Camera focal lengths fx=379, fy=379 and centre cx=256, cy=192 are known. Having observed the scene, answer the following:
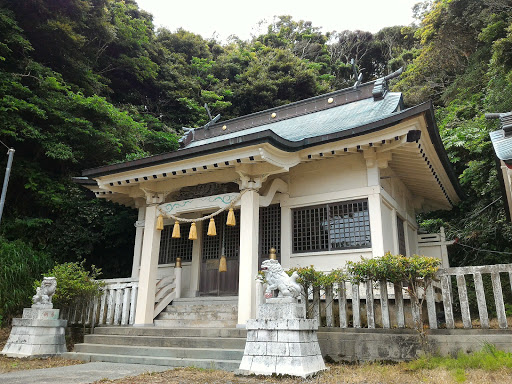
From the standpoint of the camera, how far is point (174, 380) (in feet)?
17.4

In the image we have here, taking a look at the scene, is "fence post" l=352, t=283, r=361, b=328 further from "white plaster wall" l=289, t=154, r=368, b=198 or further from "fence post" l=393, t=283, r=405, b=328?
"white plaster wall" l=289, t=154, r=368, b=198

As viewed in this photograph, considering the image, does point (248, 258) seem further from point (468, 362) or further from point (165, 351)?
point (468, 362)

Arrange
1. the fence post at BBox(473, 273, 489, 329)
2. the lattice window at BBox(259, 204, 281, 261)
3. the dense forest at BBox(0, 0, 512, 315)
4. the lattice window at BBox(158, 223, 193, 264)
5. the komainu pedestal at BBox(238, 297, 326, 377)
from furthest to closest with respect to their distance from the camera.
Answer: the dense forest at BBox(0, 0, 512, 315) < the lattice window at BBox(158, 223, 193, 264) < the lattice window at BBox(259, 204, 281, 261) < the fence post at BBox(473, 273, 489, 329) < the komainu pedestal at BBox(238, 297, 326, 377)

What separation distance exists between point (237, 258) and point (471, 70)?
1605cm

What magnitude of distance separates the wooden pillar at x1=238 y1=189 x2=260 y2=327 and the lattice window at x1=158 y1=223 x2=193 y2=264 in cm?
355

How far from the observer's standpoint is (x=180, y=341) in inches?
288

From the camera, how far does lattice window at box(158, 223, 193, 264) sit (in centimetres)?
1128

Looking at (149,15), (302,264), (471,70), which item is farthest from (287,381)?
(149,15)

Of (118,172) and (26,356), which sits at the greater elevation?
(118,172)

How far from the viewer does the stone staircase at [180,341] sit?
6628 mm

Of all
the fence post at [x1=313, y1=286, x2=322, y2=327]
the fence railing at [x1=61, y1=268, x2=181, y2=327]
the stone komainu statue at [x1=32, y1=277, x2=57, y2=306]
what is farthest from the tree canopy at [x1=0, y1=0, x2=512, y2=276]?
the fence post at [x1=313, y1=286, x2=322, y2=327]

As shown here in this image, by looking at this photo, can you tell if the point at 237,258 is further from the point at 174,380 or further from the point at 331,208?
the point at 174,380

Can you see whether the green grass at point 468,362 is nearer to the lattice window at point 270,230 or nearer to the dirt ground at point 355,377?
the dirt ground at point 355,377

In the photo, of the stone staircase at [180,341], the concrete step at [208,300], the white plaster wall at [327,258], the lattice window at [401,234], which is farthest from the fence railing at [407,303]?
the lattice window at [401,234]
